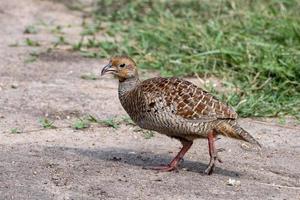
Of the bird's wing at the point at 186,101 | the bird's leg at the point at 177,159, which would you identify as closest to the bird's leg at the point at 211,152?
the bird's wing at the point at 186,101

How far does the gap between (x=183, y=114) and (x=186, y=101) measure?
0.41 feet

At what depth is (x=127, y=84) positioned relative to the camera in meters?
7.75

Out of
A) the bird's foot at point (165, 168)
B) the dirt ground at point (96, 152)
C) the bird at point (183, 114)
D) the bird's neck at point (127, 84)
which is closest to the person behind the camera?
the dirt ground at point (96, 152)

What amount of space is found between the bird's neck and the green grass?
1.69 metres

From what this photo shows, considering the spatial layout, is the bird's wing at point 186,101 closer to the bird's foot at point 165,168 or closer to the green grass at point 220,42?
the bird's foot at point 165,168

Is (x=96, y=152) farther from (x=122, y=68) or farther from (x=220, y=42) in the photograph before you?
(x=220, y=42)

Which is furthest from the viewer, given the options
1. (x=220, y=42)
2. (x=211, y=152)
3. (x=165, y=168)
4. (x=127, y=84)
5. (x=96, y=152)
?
(x=220, y=42)

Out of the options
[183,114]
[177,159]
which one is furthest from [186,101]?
[177,159]

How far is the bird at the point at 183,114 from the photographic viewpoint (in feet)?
23.6

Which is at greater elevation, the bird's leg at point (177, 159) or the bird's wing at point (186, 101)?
the bird's wing at point (186, 101)

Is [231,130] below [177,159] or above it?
above

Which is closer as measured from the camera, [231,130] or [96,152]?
[231,130]

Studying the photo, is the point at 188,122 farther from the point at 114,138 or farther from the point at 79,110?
the point at 79,110

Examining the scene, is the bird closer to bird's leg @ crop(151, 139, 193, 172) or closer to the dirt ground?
bird's leg @ crop(151, 139, 193, 172)
